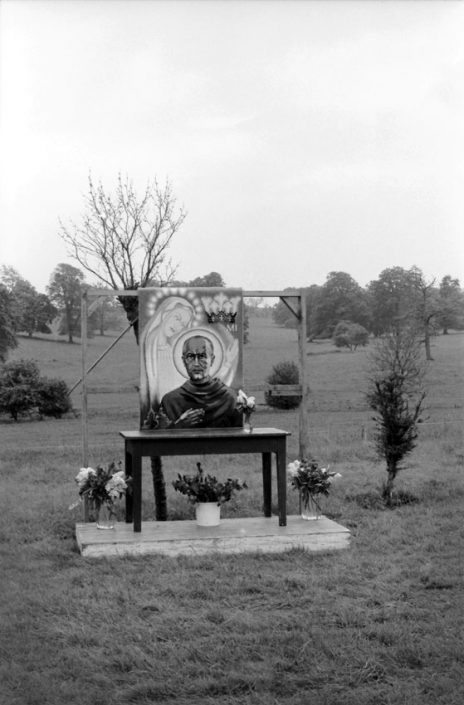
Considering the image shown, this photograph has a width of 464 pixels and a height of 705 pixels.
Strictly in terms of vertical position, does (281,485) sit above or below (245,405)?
below

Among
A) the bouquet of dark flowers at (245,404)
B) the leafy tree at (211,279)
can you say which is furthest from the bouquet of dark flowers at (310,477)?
the leafy tree at (211,279)

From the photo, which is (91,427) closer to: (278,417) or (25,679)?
(278,417)

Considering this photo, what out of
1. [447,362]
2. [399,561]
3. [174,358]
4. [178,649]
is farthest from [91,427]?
[447,362]

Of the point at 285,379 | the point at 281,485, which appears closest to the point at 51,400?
the point at 285,379

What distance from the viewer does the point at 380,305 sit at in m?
50.6

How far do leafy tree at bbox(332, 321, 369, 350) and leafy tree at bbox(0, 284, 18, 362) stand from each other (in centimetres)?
1794

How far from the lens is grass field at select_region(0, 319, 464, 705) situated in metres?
5.21

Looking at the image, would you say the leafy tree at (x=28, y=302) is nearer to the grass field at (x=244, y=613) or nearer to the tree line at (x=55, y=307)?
the tree line at (x=55, y=307)

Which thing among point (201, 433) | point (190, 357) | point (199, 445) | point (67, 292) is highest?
point (67, 292)

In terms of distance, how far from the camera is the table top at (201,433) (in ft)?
31.1

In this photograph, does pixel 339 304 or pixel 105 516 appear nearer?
pixel 105 516

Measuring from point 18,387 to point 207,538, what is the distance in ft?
61.9

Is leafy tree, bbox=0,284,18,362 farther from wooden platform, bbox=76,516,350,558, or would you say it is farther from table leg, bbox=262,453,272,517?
wooden platform, bbox=76,516,350,558

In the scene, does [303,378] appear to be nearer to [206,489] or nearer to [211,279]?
[206,489]
